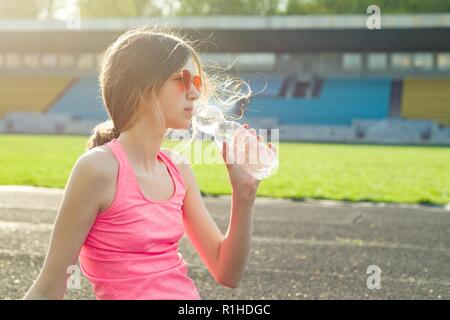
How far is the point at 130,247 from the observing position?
2.28m

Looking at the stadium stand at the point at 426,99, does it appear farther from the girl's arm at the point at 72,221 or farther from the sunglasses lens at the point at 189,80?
the girl's arm at the point at 72,221

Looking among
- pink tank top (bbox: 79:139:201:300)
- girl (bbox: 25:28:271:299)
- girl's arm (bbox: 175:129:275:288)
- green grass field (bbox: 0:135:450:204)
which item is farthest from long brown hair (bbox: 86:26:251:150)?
green grass field (bbox: 0:135:450:204)

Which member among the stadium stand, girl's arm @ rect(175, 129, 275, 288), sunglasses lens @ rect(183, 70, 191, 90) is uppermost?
sunglasses lens @ rect(183, 70, 191, 90)

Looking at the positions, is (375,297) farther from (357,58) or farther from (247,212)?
(357,58)

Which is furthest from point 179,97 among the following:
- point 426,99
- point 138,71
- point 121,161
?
point 426,99

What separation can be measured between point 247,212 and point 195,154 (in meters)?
0.34

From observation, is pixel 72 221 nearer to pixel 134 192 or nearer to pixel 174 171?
pixel 134 192

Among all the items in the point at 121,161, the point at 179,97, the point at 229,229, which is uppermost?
the point at 179,97

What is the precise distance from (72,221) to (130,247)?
0.22m

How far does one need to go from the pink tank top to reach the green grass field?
10270mm

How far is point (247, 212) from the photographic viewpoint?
2.36 m

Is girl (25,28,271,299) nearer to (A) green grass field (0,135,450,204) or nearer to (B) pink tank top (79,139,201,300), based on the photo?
(B) pink tank top (79,139,201,300)

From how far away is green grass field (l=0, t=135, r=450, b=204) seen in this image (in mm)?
13219
